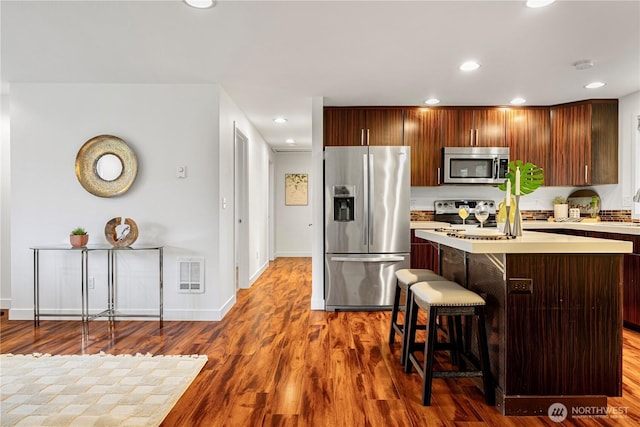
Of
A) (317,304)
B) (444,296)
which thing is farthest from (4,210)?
(444,296)

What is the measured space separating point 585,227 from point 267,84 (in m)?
3.49

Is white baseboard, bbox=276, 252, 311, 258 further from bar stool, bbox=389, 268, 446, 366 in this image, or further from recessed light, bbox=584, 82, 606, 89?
recessed light, bbox=584, 82, 606, 89

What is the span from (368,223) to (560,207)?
2486mm

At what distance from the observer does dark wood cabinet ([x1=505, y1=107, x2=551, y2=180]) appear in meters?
4.75

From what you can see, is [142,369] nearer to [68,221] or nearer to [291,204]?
[68,221]

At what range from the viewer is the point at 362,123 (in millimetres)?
4723

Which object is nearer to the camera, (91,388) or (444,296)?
(444,296)

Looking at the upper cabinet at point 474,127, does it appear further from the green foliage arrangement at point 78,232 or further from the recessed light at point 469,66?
the green foliage arrangement at point 78,232

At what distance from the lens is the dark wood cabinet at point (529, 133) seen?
4746 mm

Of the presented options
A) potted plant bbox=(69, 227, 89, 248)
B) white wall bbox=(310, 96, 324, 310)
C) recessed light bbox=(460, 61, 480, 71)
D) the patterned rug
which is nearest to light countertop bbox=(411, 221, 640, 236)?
white wall bbox=(310, 96, 324, 310)

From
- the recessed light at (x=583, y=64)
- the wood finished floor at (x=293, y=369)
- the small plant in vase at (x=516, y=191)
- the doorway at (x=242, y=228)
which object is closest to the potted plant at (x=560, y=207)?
the wood finished floor at (x=293, y=369)

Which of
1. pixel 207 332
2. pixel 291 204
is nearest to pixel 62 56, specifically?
pixel 207 332

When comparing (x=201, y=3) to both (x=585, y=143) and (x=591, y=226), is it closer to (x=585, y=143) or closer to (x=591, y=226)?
(x=591, y=226)

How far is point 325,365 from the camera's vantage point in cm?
276
